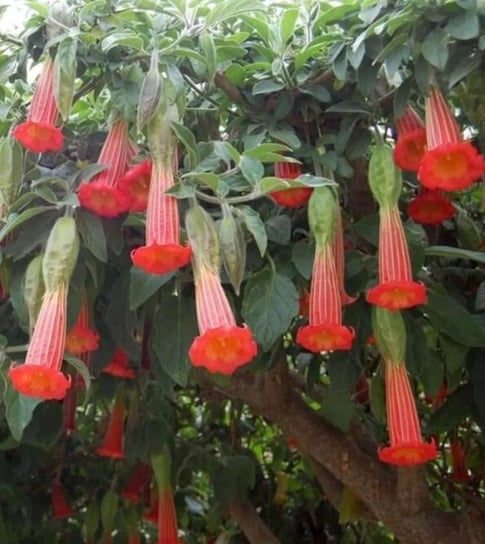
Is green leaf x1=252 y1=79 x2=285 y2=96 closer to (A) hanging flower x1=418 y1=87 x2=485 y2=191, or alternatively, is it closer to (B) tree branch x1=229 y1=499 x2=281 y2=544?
(A) hanging flower x1=418 y1=87 x2=485 y2=191

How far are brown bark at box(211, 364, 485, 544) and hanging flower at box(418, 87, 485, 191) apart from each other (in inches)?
20.0

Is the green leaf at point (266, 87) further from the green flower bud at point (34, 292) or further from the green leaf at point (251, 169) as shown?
the green flower bud at point (34, 292)

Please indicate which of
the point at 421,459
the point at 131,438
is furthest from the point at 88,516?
the point at 421,459

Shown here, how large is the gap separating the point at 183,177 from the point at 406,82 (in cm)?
30

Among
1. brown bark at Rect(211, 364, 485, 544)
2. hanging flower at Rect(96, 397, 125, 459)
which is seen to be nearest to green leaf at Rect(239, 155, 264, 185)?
brown bark at Rect(211, 364, 485, 544)

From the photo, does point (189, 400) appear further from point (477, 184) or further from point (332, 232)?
point (332, 232)

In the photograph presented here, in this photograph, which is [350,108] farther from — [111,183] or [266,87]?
[111,183]

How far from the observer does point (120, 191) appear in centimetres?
97

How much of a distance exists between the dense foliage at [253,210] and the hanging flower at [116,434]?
0.30m

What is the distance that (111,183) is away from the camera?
0.97 meters

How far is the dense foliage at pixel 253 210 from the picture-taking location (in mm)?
942

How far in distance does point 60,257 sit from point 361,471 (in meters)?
0.72

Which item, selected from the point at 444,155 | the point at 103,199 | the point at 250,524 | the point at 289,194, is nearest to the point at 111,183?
the point at 103,199

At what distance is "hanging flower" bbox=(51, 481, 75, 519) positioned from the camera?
189 centimetres
